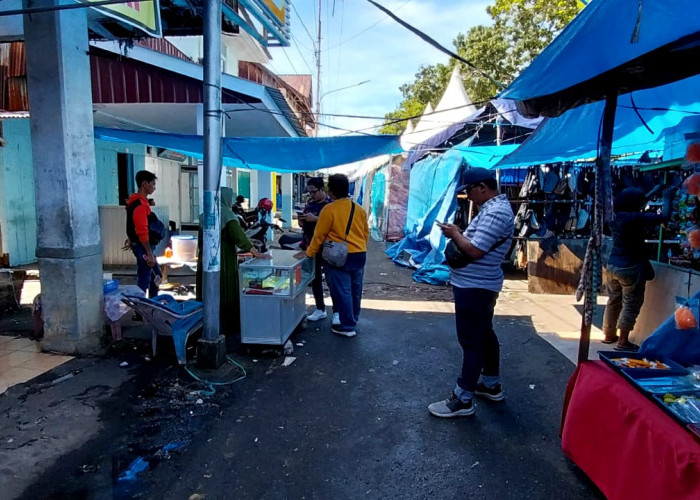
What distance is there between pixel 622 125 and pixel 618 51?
4017 mm

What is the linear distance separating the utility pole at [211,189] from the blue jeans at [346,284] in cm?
139

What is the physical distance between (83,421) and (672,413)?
3.68 meters

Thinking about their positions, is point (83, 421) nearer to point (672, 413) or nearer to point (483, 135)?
point (672, 413)

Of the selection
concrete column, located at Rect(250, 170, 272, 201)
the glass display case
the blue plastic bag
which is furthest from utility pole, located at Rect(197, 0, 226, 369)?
concrete column, located at Rect(250, 170, 272, 201)

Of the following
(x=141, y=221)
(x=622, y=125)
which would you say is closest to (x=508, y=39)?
(x=622, y=125)

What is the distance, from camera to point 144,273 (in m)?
5.50

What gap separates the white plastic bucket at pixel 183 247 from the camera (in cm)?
849

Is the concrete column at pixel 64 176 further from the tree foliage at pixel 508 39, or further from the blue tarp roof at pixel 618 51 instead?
the tree foliage at pixel 508 39

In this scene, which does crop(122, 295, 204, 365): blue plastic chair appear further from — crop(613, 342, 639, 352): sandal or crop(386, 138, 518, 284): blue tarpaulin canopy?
crop(386, 138, 518, 284): blue tarpaulin canopy

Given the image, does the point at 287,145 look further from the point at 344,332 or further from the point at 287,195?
the point at 287,195

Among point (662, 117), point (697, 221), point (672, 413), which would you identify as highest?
point (662, 117)

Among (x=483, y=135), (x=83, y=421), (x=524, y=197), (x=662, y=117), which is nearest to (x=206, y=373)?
(x=83, y=421)

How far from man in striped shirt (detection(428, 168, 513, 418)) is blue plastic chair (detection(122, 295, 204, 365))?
7.99 ft

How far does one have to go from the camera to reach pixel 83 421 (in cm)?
326
